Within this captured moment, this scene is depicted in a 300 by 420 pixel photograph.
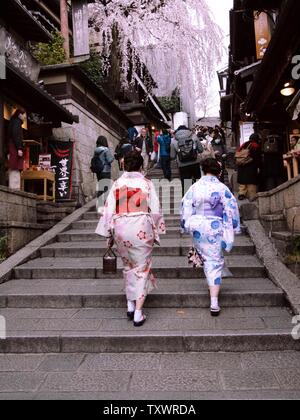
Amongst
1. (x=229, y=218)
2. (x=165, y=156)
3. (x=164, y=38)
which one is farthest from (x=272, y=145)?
(x=164, y=38)

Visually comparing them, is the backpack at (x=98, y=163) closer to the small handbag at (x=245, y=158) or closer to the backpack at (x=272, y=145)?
the small handbag at (x=245, y=158)

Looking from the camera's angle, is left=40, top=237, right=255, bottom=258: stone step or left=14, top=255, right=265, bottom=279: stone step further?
left=40, top=237, right=255, bottom=258: stone step

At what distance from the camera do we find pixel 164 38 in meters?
21.2

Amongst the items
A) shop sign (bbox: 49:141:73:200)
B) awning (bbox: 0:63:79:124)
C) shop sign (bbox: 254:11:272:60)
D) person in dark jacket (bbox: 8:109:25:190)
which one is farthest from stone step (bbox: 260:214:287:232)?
shop sign (bbox: 254:11:272:60)

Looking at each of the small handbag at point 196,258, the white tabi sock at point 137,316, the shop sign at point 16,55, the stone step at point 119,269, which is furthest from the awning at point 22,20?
the white tabi sock at point 137,316

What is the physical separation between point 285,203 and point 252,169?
3.71 meters

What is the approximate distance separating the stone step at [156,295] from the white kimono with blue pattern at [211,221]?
53 cm

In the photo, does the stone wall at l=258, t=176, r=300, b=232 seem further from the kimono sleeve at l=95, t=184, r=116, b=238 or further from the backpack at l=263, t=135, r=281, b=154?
the kimono sleeve at l=95, t=184, r=116, b=238

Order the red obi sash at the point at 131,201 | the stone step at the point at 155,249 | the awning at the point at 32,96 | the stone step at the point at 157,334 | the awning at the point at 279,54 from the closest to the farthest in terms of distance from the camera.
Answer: the stone step at the point at 157,334, the red obi sash at the point at 131,201, the awning at the point at 279,54, the stone step at the point at 155,249, the awning at the point at 32,96

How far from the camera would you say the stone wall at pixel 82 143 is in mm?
13688

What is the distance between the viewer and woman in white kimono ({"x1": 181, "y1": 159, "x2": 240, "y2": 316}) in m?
5.25

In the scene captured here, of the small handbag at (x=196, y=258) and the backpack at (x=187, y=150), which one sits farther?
the backpack at (x=187, y=150)

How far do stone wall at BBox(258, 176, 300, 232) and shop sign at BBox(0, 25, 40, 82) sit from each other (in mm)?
7237

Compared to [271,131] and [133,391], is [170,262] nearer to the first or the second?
[133,391]
